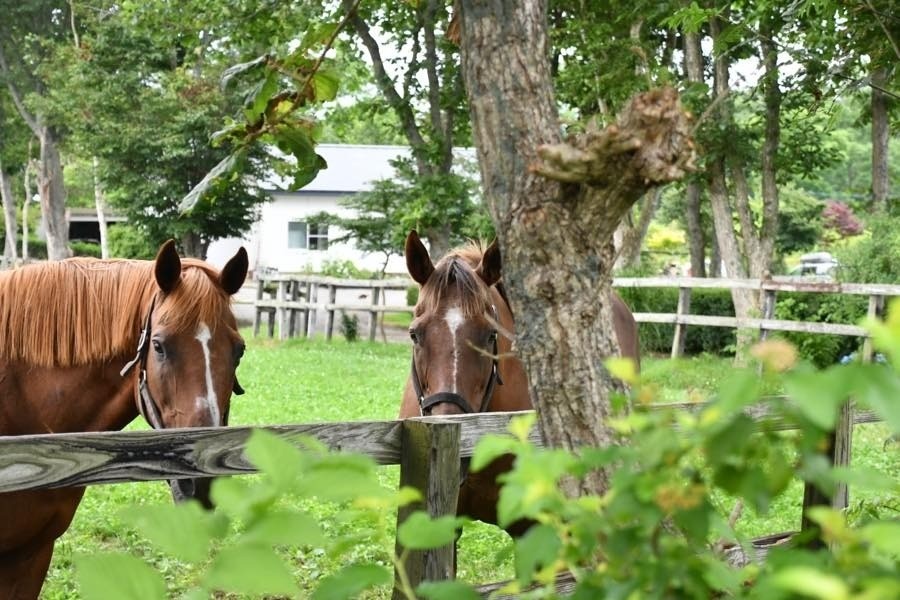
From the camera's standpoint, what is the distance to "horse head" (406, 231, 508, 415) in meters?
4.06

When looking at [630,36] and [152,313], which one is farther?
[630,36]

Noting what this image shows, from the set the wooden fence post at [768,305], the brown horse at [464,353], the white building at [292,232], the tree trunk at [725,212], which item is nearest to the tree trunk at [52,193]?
the white building at [292,232]

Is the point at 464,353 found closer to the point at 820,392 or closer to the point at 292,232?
the point at 820,392

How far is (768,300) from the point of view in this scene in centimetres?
1517

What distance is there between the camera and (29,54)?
36.8 metres

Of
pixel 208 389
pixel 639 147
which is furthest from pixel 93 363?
pixel 639 147

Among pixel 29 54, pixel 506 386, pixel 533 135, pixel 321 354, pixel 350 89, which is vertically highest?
pixel 29 54

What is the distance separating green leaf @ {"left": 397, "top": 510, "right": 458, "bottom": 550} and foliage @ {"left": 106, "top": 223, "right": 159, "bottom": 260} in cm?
3012

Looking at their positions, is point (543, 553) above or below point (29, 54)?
below

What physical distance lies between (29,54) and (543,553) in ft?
132

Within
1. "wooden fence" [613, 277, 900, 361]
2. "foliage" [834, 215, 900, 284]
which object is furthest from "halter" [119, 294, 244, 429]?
"foliage" [834, 215, 900, 284]

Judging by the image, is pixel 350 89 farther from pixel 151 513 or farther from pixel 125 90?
pixel 151 513

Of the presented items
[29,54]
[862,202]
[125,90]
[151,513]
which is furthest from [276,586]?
[29,54]

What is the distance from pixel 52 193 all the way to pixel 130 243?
210 inches
